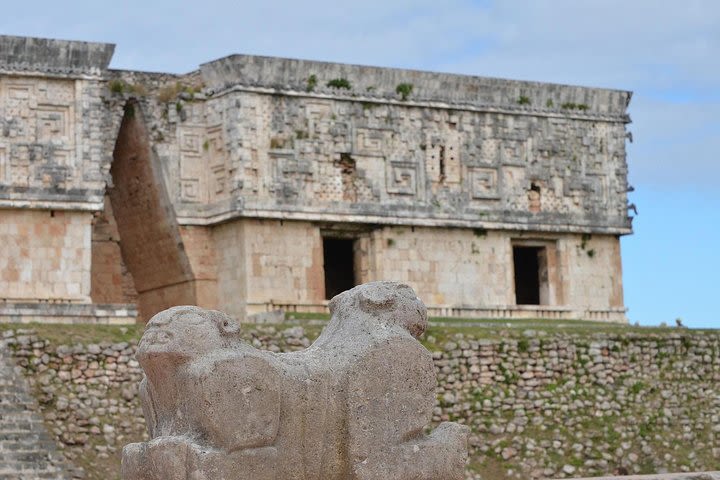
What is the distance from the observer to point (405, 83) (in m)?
26.2

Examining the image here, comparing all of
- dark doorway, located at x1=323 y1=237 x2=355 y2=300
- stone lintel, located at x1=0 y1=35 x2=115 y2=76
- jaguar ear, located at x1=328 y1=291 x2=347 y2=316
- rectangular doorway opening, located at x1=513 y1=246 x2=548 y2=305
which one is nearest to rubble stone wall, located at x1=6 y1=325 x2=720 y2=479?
stone lintel, located at x1=0 y1=35 x2=115 y2=76

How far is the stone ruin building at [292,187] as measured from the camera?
23.8 metres

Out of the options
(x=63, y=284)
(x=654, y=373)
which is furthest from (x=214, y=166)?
(x=654, y=373)

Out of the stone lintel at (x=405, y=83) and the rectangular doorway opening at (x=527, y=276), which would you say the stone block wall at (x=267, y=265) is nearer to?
the stone lintel at (x=405, y=83)

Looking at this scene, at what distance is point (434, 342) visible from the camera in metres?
20.6

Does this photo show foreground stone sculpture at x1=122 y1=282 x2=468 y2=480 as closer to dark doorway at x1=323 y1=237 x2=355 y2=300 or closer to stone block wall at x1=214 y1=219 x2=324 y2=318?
stone block wall at x1=214 y1=219 x2=324 y2=318

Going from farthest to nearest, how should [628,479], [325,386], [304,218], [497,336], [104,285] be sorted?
1. [104,285]
2. [304,218]
3. [497,336]
4. [628,479]
5. [325,386]

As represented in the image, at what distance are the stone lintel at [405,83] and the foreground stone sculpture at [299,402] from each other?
16463 mm

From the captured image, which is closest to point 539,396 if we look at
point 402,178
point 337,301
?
point 402,178

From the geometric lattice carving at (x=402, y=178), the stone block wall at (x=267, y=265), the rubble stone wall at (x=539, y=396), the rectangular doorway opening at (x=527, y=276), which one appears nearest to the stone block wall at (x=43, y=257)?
the stone block wall at (x=267, y=265)

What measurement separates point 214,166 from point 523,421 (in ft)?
24.7

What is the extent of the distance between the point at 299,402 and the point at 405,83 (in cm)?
1822

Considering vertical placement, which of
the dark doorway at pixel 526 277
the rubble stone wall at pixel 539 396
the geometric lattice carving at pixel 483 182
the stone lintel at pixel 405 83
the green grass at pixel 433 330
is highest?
the stone lintel at pixel 405 83

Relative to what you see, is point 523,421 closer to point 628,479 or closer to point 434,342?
point 434,342
